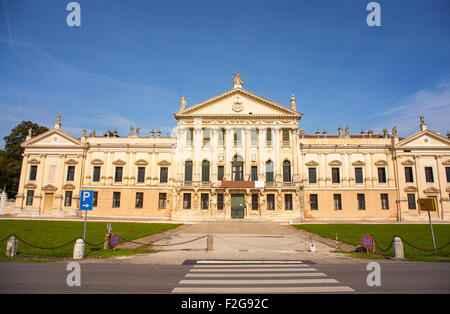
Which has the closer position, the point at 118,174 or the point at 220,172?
the point at 220,172

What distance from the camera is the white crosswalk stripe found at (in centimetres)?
796

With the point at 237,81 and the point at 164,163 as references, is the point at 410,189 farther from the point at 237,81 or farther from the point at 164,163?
the point at 164,163

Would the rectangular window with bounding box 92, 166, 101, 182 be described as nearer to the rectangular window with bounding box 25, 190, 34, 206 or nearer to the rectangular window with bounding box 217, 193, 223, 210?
the rectangular window with bounding box 25, 190, 34, 206

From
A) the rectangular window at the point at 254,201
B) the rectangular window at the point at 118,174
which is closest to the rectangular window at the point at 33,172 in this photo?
the rectangular window at the point at 118,174

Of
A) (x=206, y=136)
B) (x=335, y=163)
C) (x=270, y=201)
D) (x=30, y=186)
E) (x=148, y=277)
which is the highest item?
(x=206, y=136)

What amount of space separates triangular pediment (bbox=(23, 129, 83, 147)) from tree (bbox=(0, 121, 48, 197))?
1088 centimetres

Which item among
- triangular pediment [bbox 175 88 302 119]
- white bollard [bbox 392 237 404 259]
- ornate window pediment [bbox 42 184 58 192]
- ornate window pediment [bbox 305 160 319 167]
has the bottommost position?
white bollard [bbox 392 237 404 259]

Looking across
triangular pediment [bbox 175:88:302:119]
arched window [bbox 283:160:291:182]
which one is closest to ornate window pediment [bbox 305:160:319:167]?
arched window [bbox 283:160:291:182]

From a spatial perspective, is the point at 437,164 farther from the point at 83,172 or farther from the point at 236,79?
the point at 83,172

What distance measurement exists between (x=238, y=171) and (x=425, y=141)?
27661mm

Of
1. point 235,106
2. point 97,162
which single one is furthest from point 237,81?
point 97,162

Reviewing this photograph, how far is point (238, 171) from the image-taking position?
40094mm
